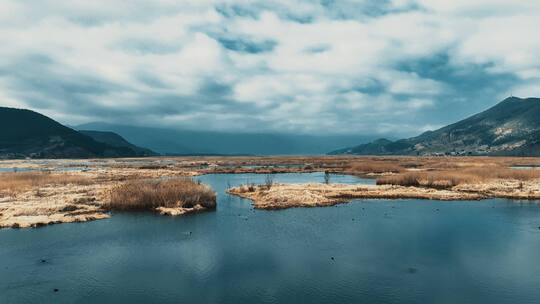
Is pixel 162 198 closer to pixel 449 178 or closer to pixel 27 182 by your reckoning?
pixel 27 182

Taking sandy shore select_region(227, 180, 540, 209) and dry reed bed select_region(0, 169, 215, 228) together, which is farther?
sandy shore select_region(227, 180, 540, 209)

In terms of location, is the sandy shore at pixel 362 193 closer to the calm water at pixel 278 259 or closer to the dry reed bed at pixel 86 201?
the calm water at pixel 278 259

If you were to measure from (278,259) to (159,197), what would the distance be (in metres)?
21.6

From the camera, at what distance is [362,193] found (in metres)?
47.9

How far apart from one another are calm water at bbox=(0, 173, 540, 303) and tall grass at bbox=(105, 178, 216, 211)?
3537 millimetres

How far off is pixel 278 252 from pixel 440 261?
1051 centimetres

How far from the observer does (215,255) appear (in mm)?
22766

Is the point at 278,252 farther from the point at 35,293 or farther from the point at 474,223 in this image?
the point at 474,223

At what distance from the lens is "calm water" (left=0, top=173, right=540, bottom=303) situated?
56.1 ft

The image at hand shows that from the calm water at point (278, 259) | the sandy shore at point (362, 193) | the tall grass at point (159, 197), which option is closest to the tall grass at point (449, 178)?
the sandy shore at point (362, 193)

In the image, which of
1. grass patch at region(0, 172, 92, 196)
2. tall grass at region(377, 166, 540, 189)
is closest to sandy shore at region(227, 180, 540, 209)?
tall grass at region(377, 166, 540, 189)

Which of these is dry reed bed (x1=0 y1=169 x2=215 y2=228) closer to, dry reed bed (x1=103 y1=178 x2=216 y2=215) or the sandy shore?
dry reed bed (x1=103 y1=178 x2=216 y2=215)

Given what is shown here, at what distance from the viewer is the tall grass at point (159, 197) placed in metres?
37.9

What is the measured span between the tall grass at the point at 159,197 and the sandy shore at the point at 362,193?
21.2ft
